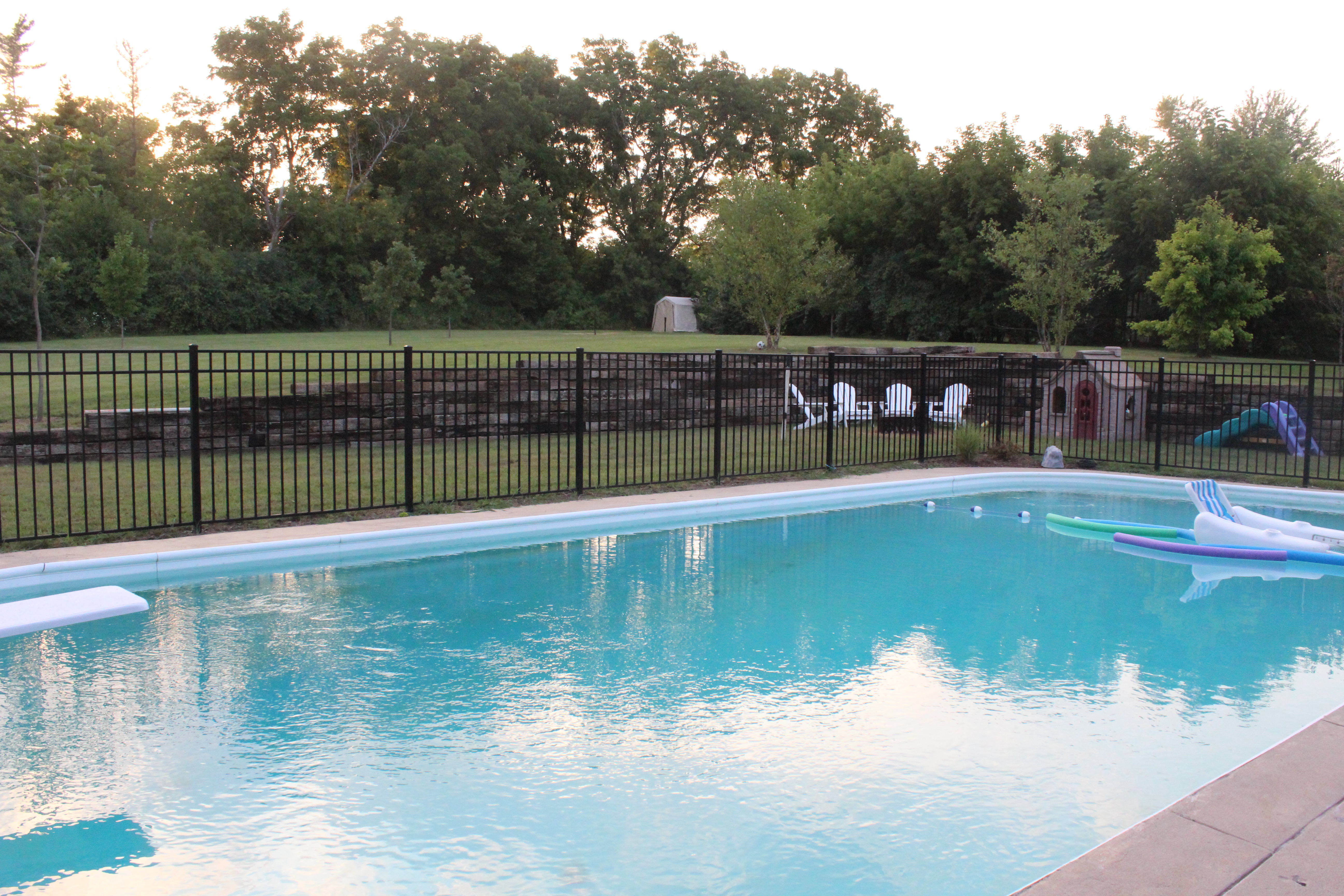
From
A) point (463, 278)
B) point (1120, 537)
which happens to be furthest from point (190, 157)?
point (1120, 537)

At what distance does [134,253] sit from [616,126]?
33627mm

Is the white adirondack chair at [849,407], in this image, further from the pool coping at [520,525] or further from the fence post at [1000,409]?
the pool coping at [520,525]

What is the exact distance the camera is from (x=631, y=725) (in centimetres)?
484

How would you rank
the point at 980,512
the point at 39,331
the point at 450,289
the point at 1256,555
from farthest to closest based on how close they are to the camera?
the point at 450,289 → the point at 39,331 → the point at 980,512 → the point at 1256,555

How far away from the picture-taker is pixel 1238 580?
27.3 feet

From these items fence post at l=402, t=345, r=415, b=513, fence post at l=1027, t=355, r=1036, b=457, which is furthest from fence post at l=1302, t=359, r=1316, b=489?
fence post at l=402, t=345, r=415, b=513

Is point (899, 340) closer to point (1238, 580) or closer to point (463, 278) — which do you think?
point (463, 278)

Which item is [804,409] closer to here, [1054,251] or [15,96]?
[1054,251]

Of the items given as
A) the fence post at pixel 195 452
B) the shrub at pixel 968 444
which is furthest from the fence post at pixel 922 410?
the fence post at pixel 195 452

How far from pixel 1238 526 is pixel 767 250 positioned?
17.3 meters

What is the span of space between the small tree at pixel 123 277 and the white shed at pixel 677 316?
21974 mm

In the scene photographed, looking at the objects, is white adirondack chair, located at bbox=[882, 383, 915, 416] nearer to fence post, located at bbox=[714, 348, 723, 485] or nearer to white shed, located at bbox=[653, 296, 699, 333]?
fence post, located at bbox=[714, 348, 723, 485]

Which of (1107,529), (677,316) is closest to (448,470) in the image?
(1107,529)

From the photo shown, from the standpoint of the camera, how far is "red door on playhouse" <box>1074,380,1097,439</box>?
1778 cm
